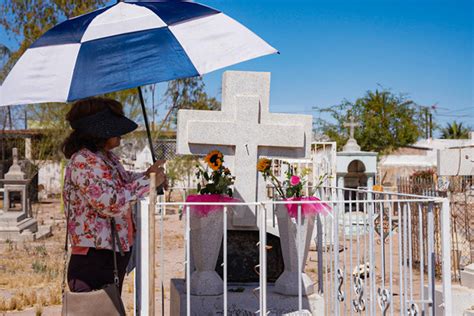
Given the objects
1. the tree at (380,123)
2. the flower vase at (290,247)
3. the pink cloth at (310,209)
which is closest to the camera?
the pink cloth at (310,209)

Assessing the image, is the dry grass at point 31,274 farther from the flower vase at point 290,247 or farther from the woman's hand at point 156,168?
the woman's hand at point 156,168

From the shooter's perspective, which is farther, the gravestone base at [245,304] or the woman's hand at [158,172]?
the gravestone base at [245,304]

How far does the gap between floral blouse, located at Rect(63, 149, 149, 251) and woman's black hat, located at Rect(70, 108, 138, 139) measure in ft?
0.39

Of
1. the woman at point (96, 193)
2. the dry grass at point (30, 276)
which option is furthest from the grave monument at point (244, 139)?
the dry grass at point (30, 276)

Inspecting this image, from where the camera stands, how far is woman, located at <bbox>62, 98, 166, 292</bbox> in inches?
127

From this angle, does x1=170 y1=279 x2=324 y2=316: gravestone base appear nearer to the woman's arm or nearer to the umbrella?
the woman's arm

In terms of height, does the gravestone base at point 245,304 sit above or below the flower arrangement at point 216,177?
below

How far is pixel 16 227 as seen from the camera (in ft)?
44.0

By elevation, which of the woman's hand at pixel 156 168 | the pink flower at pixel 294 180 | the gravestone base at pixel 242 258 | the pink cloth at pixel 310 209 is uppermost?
the woman's hand at pixel 156 168

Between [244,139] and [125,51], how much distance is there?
169cm

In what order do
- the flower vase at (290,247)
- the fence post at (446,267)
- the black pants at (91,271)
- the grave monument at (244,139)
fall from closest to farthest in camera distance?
the black pants at (91,271) → the fence post at (446,267) → the flower vase at (290,247) → the grave monument at (244,139)

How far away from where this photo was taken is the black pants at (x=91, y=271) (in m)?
3.31

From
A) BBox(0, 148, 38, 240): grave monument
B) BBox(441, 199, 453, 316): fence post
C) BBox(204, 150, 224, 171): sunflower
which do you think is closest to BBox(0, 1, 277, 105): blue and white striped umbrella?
BBox(204, 150, 224, 171): sunflower

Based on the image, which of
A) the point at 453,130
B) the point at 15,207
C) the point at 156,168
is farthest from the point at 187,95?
the point at 453,130
